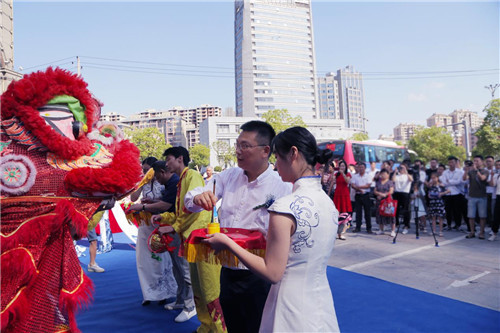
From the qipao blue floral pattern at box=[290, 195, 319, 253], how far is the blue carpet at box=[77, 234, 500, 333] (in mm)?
2367

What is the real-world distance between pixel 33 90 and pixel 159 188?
9.79 feet

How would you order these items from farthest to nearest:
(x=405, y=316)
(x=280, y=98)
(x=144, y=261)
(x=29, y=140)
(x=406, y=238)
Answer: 1. (x=280, y=98)
2. (x=406, y=238)
3. (x=144, y=261)
4. (x=405, y=316)
5. (x=29, y=140)

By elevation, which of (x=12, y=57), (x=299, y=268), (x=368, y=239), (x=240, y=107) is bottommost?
(x=368, y=239)

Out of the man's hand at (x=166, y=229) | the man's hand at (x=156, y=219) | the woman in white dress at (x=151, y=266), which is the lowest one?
the woman in white dress at (x=151, y=266)

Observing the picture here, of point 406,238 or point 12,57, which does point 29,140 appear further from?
point 12,57

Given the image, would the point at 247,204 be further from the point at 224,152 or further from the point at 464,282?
the point at 224,152

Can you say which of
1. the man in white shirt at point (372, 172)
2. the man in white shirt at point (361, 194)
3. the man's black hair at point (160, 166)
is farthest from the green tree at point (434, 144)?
the man's black hair at point (160, 166)

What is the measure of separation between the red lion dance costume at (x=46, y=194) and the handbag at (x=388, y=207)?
751 cm

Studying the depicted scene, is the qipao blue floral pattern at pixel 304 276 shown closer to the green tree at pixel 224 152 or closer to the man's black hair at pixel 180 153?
the man's black hair at pixel 180 153

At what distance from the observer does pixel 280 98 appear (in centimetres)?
8975

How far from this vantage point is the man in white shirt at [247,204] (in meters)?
2.23

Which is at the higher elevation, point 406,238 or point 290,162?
point 290,162

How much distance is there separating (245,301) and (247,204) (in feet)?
2.06

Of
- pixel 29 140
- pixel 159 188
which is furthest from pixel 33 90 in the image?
pixel 159 188
